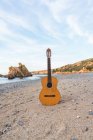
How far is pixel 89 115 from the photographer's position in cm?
817

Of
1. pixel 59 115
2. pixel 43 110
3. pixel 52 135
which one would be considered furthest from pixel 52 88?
pixel 52 135

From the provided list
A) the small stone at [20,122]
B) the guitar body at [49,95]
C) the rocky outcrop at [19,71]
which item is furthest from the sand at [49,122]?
the rocky outcrop at [19,71]

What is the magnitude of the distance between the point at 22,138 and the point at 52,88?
3.69 m

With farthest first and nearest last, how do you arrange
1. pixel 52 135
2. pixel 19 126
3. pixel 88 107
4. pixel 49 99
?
pixel 49 99
pixel 88 107
pixel 19 126
pixel 52 135

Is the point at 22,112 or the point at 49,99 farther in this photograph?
the point at 49,99

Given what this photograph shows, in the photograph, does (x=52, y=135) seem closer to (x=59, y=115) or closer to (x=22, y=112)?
(x=59, y=115)

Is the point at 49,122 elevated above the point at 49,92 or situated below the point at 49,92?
below

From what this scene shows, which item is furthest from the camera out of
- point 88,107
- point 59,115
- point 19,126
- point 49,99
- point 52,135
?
point 49,99

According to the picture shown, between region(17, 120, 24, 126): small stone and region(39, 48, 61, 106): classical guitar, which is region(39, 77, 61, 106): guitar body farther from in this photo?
region(17, 120, 24, 126): small stone

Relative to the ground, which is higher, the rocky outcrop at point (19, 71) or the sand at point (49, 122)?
the rocky outcrop at point (19, 71)

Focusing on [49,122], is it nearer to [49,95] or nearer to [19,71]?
[49,95]

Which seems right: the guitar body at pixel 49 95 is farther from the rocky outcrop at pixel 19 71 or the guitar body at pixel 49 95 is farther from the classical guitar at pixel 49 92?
the rocky outcrop at pixel 19 71

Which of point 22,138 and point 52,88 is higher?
point 52,88

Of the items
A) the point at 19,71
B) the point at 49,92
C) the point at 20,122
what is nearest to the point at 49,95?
the point at 49,92
